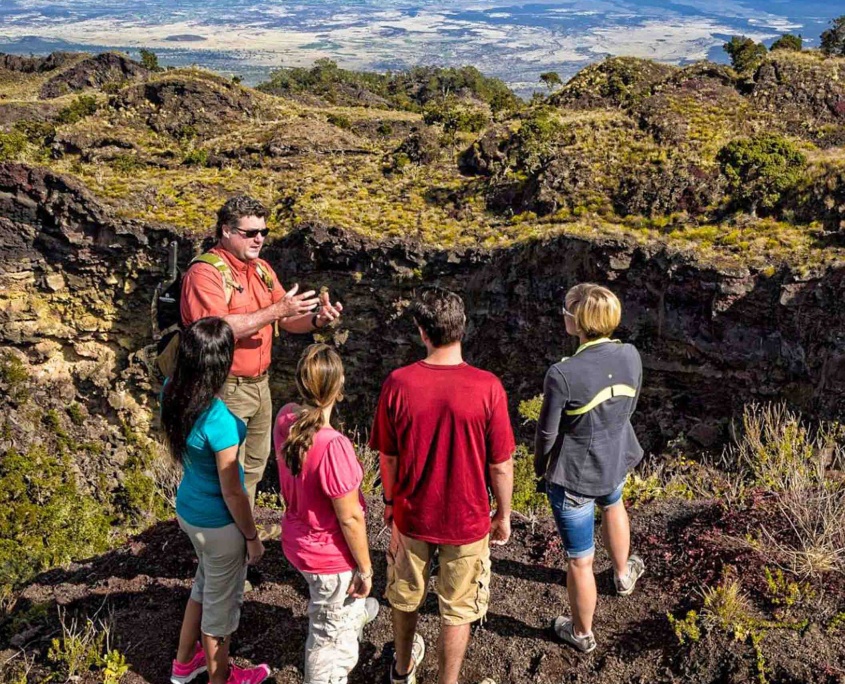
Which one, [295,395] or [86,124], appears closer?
[295,395]

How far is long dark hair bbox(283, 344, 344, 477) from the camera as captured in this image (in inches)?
131

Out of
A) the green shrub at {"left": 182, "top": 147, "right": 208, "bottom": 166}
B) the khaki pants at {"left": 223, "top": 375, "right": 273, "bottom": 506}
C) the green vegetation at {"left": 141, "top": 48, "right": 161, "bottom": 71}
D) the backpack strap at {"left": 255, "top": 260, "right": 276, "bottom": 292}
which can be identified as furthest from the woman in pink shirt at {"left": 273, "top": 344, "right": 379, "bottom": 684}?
the green vegetation at {"left": 141, "top": 48, "right": 161, "bottom": 71}

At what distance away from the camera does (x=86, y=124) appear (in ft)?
73.3

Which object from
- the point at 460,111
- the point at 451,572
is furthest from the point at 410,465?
the point at 460,111

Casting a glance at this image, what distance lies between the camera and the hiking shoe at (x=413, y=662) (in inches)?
160

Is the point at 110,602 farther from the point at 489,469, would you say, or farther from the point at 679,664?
the point at 679,664

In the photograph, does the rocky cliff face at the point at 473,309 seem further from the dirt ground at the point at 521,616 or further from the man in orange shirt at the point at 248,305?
the man in orange shirt at the point at 248,305

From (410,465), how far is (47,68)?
60.8m

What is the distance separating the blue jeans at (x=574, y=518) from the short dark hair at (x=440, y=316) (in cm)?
119

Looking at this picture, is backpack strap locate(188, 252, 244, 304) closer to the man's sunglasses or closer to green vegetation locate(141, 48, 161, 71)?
the man's sunglasses

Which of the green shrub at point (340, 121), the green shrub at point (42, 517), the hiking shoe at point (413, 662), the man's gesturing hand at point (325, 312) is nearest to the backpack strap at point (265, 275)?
the man's gesturing hand at point (325, 312)

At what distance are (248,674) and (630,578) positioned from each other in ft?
8.47

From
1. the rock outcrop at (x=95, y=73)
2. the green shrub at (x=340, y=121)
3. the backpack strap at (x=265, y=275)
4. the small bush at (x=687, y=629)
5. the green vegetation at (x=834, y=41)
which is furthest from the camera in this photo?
the rock outcrop at (x=95, y=73)

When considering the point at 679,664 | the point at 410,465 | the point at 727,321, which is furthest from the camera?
the point at 727,321
